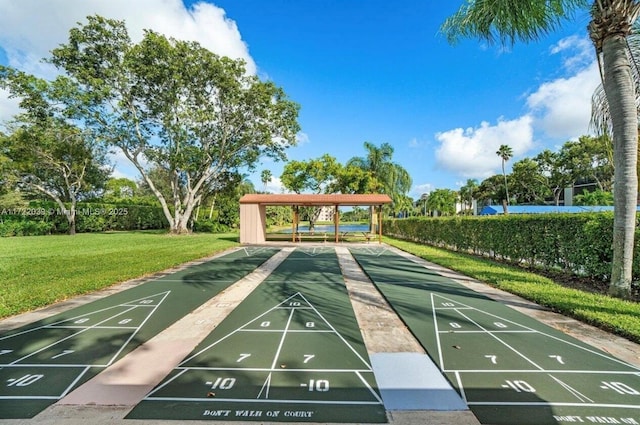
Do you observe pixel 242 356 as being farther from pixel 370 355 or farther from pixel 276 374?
pixel 370 355

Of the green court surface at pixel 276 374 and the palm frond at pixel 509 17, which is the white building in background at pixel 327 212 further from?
the green court surface at pixel 276 374

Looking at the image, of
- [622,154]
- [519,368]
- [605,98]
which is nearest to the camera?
[519,368]

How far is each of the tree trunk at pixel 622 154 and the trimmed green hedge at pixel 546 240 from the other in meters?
0.55

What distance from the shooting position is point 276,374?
2.80 m

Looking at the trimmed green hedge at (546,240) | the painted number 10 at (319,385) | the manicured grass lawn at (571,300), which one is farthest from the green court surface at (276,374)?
the trimmed green hedge at (546,240)

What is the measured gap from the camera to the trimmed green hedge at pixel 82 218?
62.2 ft

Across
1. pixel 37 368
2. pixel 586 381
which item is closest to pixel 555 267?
pixel 586 381

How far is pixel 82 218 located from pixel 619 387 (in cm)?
2918

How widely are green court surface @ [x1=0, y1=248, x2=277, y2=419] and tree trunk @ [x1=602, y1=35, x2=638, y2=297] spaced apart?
7.40m

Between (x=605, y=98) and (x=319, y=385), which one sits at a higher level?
(x=605, y=98)

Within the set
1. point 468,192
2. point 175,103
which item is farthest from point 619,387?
point 468,192

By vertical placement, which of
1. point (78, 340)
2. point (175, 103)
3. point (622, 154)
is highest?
point (175, 103)

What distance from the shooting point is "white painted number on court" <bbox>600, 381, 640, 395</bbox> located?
2.50m

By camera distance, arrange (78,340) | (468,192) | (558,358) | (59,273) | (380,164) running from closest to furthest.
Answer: (558,358), (78,340), (59,273), (380,164), (468,192)
